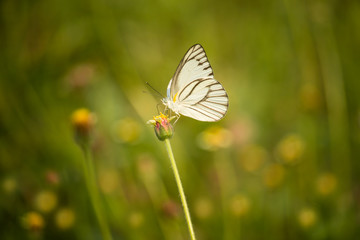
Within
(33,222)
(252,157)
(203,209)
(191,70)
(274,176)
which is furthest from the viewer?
(252,157)

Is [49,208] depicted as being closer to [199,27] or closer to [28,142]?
[28,142]

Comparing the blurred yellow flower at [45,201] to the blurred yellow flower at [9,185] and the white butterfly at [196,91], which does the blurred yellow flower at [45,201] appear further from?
the white butterfly at [196,91]

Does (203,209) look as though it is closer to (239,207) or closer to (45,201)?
(239,207)

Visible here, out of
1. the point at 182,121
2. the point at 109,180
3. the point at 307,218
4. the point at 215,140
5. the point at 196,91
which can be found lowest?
the point at 307,218

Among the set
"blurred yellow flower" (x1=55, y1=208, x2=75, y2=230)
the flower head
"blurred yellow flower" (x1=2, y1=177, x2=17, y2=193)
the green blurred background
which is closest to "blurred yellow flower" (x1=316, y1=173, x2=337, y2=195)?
the green blurred background

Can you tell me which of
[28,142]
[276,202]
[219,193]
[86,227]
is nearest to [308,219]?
[276,202]

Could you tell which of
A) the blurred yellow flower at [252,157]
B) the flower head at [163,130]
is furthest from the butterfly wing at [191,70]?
the blurred yellow flower at [252,157]

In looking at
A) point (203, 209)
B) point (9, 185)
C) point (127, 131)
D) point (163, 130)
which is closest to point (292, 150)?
point (203, 209)
